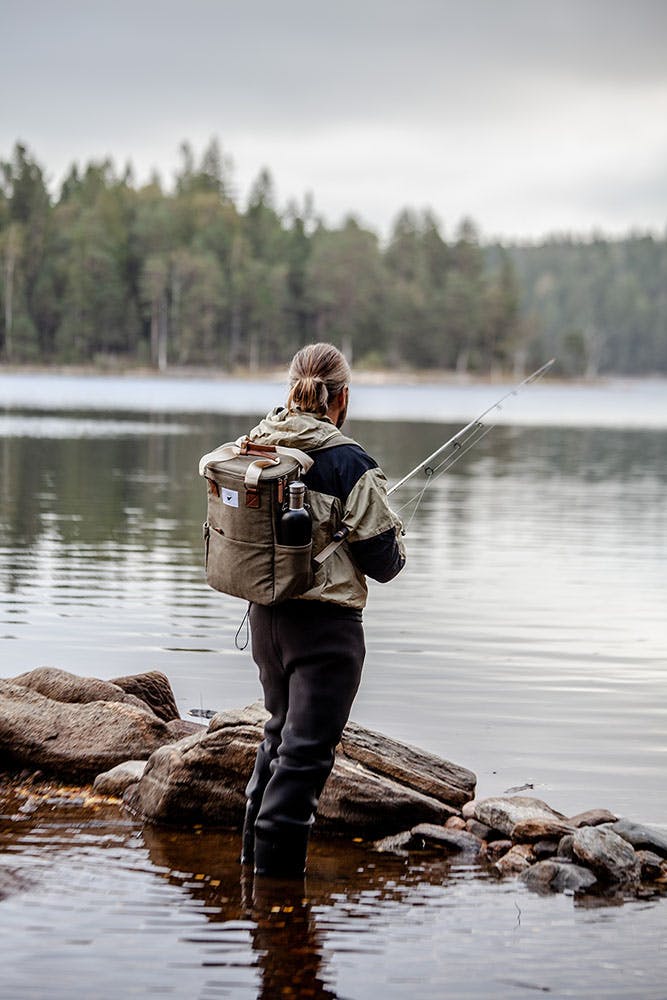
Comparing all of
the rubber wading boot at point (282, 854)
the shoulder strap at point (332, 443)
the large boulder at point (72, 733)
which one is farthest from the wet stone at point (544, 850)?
the large boulder at point (72, 733)

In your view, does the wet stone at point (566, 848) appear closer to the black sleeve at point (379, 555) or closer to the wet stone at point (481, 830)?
the wet stone at point (481, 830)

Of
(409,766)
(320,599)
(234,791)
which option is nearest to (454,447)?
(409,766)

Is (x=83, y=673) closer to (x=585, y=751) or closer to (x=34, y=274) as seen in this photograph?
(x=585, y=751)

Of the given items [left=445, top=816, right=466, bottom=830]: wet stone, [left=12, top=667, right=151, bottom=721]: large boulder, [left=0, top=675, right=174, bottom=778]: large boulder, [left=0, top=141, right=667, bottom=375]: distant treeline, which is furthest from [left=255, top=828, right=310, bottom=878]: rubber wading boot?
[left=0, top=141, right=667, bottom=375]: distant treeline

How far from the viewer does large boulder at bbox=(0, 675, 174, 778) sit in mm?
6926

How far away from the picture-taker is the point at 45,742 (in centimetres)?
696

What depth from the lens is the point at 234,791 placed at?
6207 mm

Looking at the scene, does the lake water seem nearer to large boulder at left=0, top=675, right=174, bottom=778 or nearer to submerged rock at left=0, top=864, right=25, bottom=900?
submerged rock at left=0, top=864, right=25, bottom=900

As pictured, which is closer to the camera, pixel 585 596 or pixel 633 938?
pixel 633 938

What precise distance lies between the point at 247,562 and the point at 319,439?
510 mm

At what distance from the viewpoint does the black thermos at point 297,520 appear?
16.1ft

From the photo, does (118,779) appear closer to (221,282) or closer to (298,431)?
(298,431)

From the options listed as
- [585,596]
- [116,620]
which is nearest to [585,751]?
[116,620]

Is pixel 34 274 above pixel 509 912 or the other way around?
above
